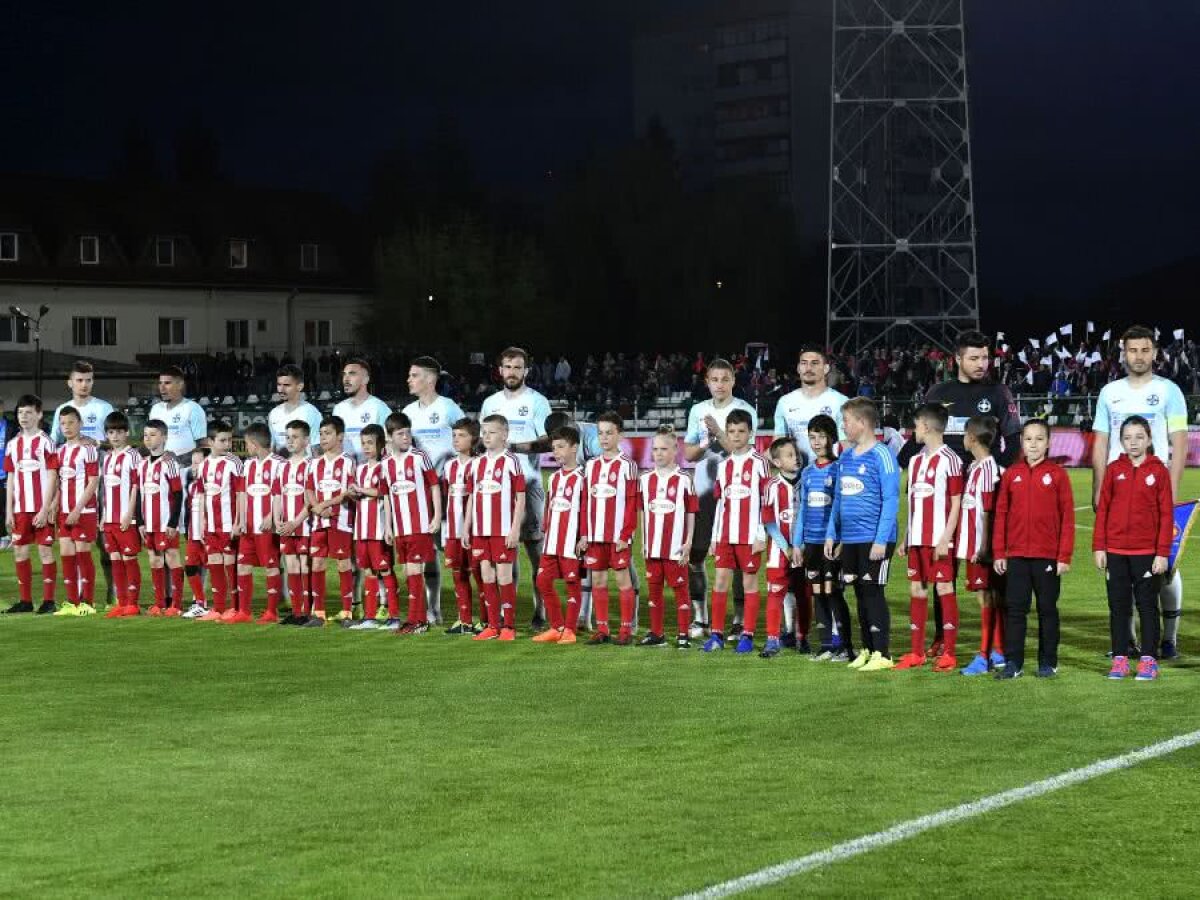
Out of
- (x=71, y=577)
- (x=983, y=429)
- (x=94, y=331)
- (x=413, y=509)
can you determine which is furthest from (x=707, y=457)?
(x=94, y=331)

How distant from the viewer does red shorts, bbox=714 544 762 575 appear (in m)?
12.5

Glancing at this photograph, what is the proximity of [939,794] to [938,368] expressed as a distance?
33.6m

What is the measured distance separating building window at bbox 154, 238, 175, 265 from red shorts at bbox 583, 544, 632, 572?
64679mm

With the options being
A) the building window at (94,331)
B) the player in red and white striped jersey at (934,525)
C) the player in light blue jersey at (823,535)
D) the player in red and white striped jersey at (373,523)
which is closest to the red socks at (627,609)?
the player in light blue jersey at (823,535)

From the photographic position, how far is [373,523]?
14023 millimetres

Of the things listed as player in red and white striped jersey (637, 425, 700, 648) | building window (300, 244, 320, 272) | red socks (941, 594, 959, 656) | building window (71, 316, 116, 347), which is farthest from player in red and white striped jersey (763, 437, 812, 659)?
building window (300, 244, 320, 272)

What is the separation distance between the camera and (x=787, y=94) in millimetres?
103938

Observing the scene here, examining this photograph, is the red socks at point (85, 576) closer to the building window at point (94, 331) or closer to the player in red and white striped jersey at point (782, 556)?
the player in red and white striped jersey at point (782, 556)

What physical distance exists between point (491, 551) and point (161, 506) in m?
3.67

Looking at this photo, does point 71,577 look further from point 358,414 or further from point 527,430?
point 527,430

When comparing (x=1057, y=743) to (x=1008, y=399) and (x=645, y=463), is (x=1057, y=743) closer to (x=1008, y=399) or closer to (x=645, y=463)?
(x=1008, y=399)

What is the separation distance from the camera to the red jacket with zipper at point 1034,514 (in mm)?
10734

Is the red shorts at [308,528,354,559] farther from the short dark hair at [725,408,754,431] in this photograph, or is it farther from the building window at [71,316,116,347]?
the building window at [71,316,116,347]

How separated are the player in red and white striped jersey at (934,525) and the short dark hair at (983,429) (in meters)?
0.17
